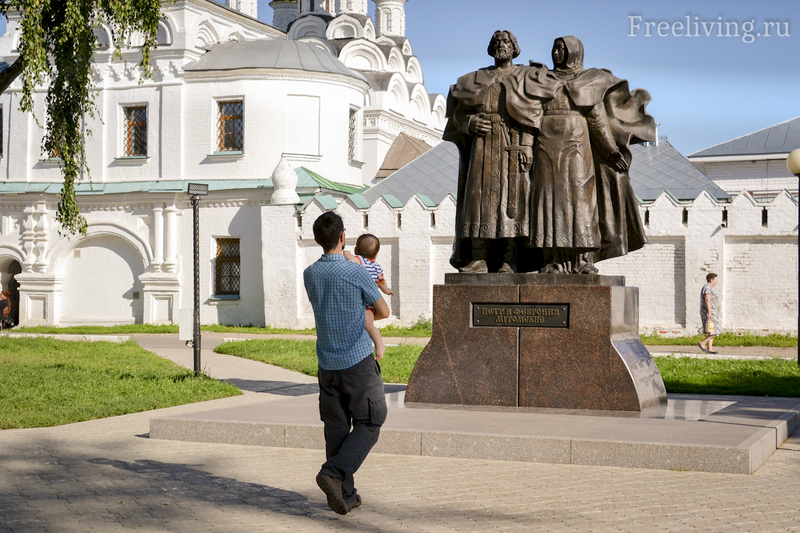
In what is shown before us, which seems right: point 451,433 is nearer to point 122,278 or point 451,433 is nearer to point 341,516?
point 341,516

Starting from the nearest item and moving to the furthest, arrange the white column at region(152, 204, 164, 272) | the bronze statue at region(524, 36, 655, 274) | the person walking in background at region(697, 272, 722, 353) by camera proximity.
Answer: the bronze statue at region(524, 36, 655, 274), the person walking in background at region(697, 272, 722, 353), the white column at region(152, 204, 164, 272)

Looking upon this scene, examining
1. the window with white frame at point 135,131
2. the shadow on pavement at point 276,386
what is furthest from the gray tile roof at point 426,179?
the shadow on pavement at point 276,386

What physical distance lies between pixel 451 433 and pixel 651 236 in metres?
16.4

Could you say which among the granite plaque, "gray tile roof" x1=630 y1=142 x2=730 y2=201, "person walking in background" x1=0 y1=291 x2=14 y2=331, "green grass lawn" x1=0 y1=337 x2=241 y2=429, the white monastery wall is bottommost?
"green grass lawn" x1=0 y1=337 x2=241 y2=429

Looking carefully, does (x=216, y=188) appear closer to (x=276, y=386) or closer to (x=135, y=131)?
(x=135, y=131)

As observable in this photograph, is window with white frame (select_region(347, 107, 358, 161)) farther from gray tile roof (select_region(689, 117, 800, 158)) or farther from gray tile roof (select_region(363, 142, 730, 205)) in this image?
gray tile roof (select_region(689, 117, 800, 158))

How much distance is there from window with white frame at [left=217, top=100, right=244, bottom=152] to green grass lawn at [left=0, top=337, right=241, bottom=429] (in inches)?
472

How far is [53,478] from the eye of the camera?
6.51 meters

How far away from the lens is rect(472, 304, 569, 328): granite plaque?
27.1 ft

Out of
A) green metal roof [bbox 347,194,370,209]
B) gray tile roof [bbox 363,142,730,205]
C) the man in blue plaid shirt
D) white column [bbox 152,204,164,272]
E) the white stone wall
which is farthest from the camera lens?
white column [bbox 152,204,164,272]

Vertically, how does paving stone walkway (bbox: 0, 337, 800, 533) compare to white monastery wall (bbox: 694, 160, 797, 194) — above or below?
below

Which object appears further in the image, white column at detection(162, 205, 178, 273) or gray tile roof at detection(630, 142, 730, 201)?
white column at detection(162, 205, 178, 273)

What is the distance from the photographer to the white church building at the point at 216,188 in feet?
83.1

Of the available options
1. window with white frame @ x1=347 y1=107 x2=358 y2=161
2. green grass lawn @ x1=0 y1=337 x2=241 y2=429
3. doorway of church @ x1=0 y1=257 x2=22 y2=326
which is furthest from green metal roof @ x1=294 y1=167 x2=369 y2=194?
green grass lawn @ x1=0 y1=337 x2=241 y2=429
